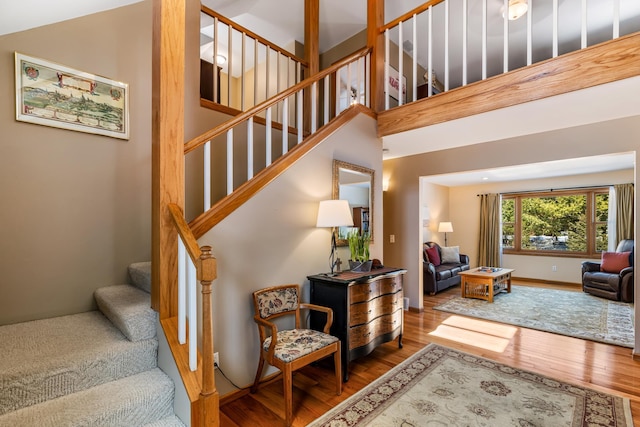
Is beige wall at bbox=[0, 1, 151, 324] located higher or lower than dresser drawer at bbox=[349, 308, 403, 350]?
higher

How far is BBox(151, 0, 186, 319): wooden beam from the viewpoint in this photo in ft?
5.84

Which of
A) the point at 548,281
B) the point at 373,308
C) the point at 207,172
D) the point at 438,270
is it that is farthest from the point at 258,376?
the point at 548,281

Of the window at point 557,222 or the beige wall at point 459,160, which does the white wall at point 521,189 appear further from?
the beige wall at point 459,160

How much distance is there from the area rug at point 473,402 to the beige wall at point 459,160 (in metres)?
2.04

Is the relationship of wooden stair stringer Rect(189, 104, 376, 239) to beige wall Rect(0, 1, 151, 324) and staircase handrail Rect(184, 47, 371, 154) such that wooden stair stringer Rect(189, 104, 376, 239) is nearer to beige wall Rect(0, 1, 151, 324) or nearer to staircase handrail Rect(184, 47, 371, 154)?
staircase handrail Rect(184, 47, 371, 154)

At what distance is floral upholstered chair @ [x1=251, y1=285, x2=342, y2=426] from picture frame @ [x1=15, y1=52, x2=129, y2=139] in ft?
6.18

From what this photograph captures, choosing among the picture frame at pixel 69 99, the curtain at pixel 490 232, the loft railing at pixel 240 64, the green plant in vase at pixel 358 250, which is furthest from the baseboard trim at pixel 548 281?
the picture frame at pixel 69 99

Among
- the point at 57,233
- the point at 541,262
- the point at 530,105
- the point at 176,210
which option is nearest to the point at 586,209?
the point at 541,262

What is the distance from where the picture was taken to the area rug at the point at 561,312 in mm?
3662

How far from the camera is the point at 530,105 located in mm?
2605

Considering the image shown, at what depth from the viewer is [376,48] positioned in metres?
3.53

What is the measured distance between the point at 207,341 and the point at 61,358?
0.81m

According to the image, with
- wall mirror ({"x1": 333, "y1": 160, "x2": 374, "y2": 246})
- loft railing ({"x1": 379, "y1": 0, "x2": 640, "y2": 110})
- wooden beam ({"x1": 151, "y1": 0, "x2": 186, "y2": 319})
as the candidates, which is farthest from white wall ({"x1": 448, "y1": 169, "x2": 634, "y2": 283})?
wooden beam ({"x1": 151, "y1": 0, "x2": 186, "y2": 319})

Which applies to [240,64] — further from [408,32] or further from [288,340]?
[288,340]
